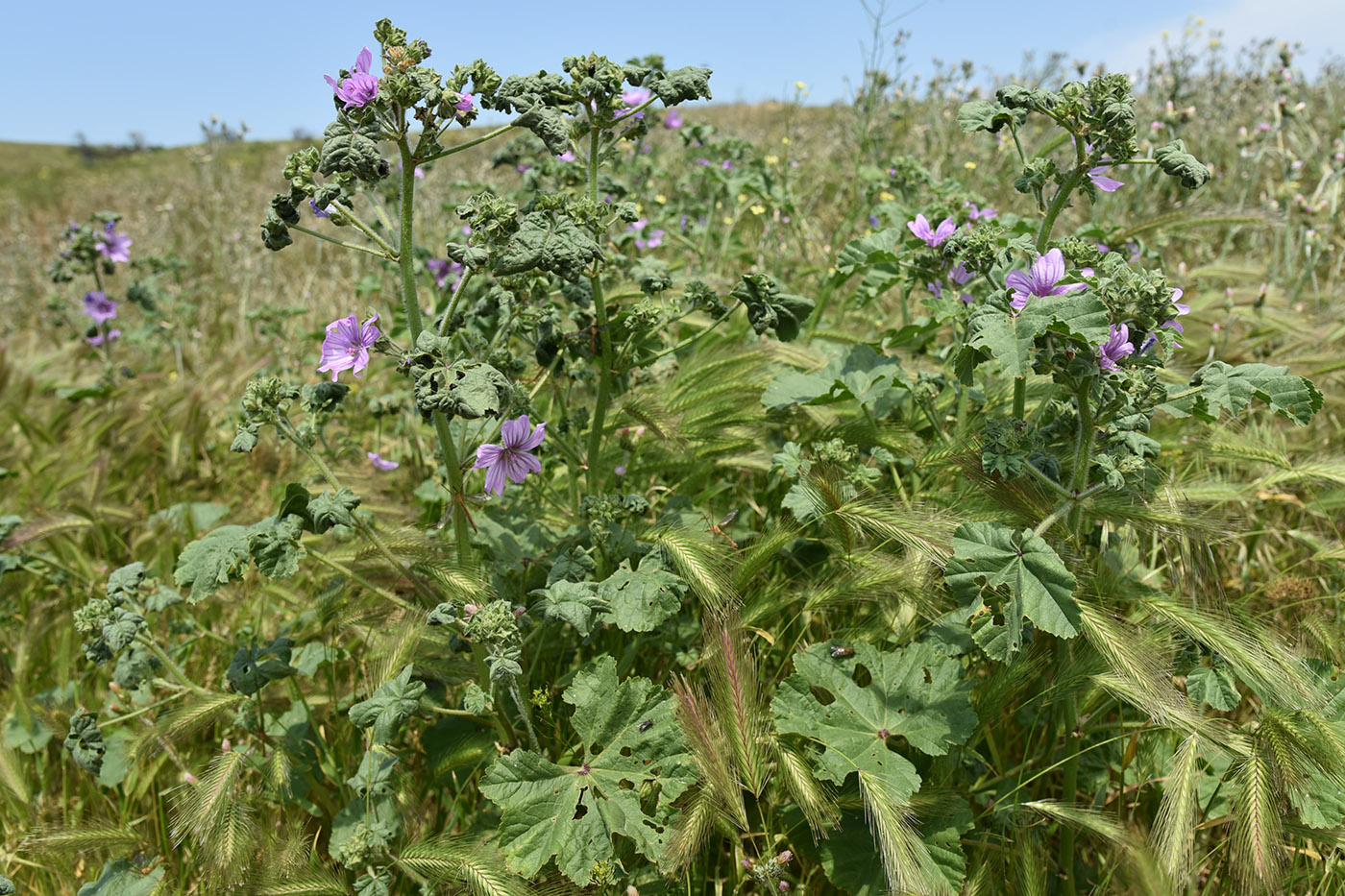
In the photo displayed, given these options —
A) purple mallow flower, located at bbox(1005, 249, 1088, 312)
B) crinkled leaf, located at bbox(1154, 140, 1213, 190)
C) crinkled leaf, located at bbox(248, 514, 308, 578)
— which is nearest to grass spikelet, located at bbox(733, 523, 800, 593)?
purple mallow flower, located at bbox(1005, 249, 1088, 312)

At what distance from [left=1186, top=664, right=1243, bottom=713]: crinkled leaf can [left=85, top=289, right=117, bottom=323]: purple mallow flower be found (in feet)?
16.5

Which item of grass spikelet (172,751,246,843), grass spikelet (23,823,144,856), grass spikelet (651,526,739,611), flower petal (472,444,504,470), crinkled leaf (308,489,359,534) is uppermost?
flower petal (472,444,504,470)

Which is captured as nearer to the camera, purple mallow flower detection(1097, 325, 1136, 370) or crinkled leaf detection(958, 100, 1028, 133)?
purple mallow flower detection(1097, 325, 1136, 370)

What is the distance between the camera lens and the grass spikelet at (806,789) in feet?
5.31

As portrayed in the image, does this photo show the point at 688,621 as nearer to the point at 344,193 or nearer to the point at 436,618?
the point at 436,618

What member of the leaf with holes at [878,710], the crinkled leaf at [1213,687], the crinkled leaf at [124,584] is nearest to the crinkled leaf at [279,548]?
the crinkled leaf at [124,584]

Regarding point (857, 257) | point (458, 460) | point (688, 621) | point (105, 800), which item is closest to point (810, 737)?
point (688, 621)

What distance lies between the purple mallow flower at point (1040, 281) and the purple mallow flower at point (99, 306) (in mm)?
4631

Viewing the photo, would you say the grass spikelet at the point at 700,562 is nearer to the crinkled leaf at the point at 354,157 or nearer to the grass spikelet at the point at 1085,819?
the grass spikelet at the point at 1085,819

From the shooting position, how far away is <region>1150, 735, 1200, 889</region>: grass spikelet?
1456 mm

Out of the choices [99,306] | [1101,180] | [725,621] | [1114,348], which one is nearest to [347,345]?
[725,621]

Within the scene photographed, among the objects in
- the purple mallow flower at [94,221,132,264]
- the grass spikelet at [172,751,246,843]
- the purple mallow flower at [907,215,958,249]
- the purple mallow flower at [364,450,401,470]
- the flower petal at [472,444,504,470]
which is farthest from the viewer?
the purple mallow flower at [94,221,132,264]

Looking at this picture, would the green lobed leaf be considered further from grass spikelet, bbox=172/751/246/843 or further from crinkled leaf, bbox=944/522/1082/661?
crinkled leaf, bbox=944/522/1082/661

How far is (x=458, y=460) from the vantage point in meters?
1.92
